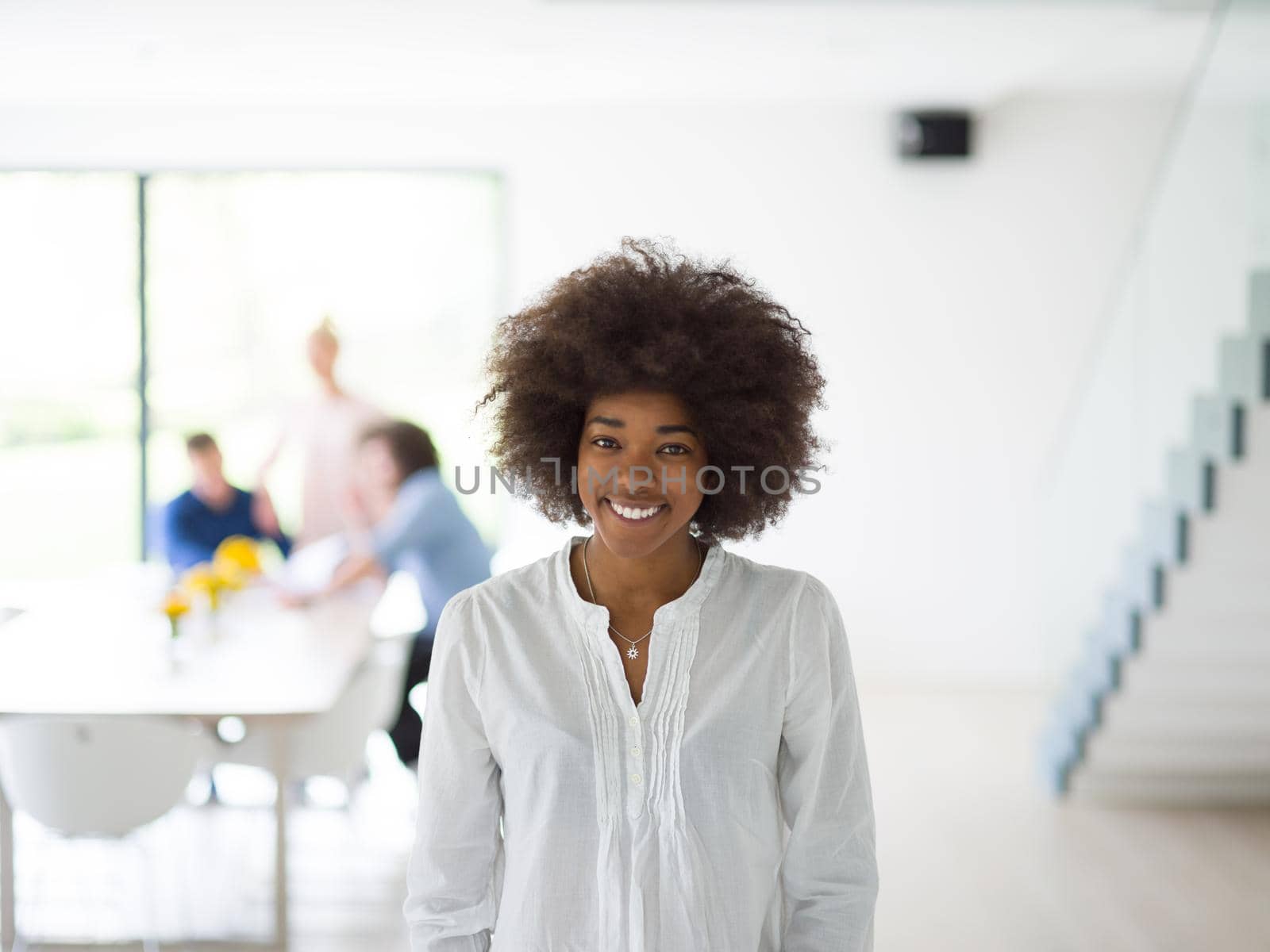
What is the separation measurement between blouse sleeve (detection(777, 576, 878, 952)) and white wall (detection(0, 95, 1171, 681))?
4.86 meters

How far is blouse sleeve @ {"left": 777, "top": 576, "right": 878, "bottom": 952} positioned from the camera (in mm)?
1379

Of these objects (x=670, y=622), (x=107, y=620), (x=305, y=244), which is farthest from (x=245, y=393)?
(x=670, y=622)

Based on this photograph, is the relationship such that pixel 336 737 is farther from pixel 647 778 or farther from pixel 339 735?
pixel 647 778

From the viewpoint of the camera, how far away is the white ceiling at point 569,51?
439 cm

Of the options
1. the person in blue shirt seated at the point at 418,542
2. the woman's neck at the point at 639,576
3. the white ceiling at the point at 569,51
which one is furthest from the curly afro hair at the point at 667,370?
the white ceiling at the point at 569,51

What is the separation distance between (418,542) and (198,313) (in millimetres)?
2937

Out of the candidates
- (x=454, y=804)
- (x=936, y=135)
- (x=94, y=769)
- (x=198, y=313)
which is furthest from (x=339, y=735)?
(x=936, y=135)

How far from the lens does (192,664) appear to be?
3641 millimetres

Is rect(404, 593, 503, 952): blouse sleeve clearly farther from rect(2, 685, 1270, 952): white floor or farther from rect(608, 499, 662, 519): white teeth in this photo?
rect(2, 685, 1270, 952): white floor

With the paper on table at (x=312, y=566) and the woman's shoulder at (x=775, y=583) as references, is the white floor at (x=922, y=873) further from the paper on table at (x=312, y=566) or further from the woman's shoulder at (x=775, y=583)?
the woman's shoulder at (x=775, y=583)

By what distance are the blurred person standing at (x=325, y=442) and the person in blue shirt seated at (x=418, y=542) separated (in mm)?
1974

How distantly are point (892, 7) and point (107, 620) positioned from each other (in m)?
3.46

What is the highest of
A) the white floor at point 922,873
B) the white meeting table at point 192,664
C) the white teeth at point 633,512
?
the white teeth at point 633,512

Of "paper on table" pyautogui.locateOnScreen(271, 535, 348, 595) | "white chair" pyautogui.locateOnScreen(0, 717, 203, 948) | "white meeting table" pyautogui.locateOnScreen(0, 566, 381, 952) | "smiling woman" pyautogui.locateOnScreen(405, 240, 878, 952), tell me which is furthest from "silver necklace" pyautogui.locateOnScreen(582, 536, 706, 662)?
"paper on table" pyautogui.locateOnScreen(271, 535, 348, 595)
